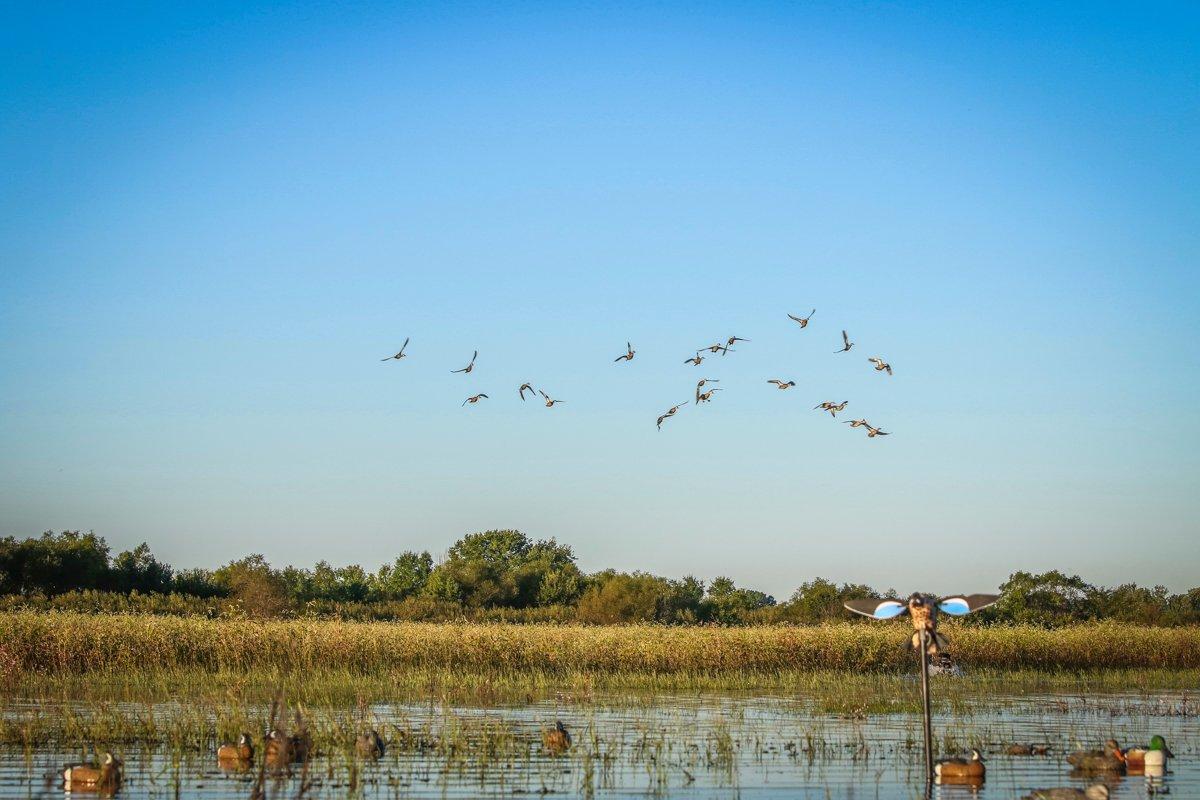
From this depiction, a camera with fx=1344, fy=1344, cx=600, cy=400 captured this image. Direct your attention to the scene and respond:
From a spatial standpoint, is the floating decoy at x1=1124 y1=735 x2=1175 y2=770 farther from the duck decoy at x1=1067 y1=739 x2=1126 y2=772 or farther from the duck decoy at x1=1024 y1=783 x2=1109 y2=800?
the duck decoy at x1=1024 y1=783 x2=1109 y2=800

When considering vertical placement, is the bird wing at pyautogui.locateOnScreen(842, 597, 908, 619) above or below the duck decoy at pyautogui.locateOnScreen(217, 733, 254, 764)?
above

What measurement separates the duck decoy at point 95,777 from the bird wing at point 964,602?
26.0ft

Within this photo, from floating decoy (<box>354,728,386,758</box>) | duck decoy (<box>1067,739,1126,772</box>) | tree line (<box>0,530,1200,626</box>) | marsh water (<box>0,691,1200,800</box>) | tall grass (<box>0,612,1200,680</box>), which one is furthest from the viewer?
tree line (<box>0,530,1200,626</box>)

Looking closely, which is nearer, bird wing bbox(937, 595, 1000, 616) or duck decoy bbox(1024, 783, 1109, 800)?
duck decoy bbox(1024, 783, 1109, 800)

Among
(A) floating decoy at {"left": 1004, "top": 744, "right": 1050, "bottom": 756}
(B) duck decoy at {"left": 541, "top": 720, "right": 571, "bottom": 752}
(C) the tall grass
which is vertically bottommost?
(A) floating decoy at {"left": 1004, "top": 744, "right": 1050, "bottom": 756}

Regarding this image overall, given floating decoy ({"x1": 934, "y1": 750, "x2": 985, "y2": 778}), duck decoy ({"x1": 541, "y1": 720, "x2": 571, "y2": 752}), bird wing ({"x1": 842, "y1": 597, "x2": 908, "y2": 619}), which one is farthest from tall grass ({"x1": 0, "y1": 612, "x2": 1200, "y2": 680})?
→ bird wing ({"x1": 842, "y1": 597, "x2": 908, "y2": 619})

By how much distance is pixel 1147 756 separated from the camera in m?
15.1

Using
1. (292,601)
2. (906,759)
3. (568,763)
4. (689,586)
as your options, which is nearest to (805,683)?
(906,759)

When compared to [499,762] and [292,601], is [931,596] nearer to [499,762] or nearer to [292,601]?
[499,762]

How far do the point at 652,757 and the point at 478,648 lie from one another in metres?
15.8

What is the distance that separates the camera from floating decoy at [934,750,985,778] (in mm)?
13984

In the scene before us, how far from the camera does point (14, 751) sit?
14.9 m

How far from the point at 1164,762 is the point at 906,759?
2.86m

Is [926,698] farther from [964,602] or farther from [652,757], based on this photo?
[652,757]
